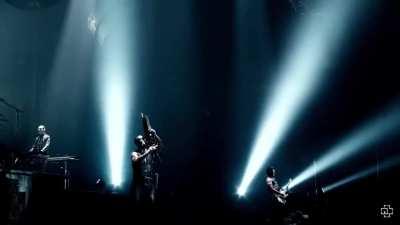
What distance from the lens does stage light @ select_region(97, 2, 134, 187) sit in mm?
14781

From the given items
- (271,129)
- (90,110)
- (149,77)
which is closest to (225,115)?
(271,129)

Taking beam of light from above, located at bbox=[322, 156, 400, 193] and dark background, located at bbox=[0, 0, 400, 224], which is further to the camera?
dark background, located at bbox=[0, 0, 400, 224]

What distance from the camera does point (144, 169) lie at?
369 inches

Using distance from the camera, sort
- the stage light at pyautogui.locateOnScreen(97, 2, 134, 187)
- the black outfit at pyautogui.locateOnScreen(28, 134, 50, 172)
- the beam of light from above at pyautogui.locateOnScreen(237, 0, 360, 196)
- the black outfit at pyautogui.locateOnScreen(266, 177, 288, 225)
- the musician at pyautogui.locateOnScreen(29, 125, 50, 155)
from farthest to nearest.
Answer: the stage light at pyautogui.locateOnScreen(97, 2, 134, 187) → the beam of light from above at pyautogui.locateOnScreen(237, 0, 360, 196) → the musician at pyautogui.locateOnScreen(29, 125, 50, 155) → the black outfit at pyautogui.locateOnScreen(28, 134, 50, 172) → the black outfit at pyautogui.locateOnScreen(266, 177, 288, 225)

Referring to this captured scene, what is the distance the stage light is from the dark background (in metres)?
0.26

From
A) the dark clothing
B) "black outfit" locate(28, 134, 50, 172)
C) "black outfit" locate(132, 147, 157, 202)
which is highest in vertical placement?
the dark clothing

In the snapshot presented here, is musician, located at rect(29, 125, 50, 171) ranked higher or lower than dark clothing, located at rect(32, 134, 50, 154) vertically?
lower

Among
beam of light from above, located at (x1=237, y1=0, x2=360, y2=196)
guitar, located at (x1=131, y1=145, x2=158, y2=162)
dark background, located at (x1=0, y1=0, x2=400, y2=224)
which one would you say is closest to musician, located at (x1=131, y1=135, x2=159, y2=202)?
guitar, located at (x1=131, y1=145, x2=158, y2=162)

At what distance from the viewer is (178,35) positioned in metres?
15.6

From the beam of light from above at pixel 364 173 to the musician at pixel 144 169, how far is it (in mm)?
4988

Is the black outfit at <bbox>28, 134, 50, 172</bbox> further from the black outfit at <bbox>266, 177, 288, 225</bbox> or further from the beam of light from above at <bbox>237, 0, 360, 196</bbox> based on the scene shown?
the beam of light from above at <bbox>237, 0, 360, 196</bbox>

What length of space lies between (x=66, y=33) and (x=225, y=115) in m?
6.48

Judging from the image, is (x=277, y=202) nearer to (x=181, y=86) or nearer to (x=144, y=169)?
(x=144, y=169)

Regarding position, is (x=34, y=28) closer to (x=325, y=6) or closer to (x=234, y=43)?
(x=234, y=43)
